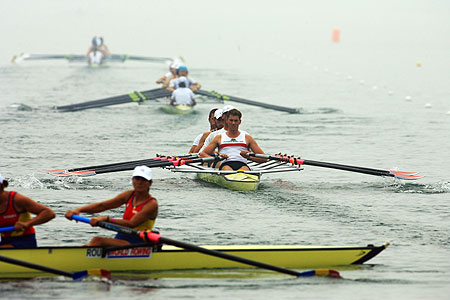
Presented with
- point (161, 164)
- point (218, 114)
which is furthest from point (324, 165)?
point (161, 164)

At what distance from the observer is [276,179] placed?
61.1 feet

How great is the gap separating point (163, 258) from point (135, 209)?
742 millimetres

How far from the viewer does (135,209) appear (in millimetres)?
11172

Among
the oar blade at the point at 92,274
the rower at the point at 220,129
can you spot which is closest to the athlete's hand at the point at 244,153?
the rower at the point at 220,129

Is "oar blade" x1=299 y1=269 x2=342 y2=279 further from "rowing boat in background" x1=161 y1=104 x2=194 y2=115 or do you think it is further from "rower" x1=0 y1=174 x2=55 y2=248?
"rowing boat in background" x1=161 y1=104 x2=194 y2=115

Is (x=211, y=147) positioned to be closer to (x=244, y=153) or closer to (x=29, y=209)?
(x=244, y=153)

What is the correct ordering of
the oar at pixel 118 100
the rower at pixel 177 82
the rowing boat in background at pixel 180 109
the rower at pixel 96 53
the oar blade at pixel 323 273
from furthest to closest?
the rower at pixel 96 53 < the rower at pixel 177 82 < the rowing boat in background at pixel 180 109 < the oar at pixel 118 100 < the oar blade at pixel 323 273

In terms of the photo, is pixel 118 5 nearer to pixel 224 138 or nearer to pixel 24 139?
pixel 24 139

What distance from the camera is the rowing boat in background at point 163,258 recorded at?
11.0 m

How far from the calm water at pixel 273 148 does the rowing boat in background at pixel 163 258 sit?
204 millimetres

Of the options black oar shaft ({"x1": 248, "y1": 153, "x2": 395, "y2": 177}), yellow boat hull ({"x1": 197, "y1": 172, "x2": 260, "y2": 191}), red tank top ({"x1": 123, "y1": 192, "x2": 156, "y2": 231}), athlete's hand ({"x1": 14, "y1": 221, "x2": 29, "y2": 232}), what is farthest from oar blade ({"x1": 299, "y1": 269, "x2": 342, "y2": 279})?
black oar shaft ({"x1": 248, "y1": 153, "x2": 395, "y2": 177})

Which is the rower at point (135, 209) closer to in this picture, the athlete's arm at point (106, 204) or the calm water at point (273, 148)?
the athlete's arm at point (106, 204)

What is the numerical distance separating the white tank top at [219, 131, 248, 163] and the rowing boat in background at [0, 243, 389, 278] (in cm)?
557

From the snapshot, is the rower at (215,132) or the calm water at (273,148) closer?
the calm water at (273,148)
